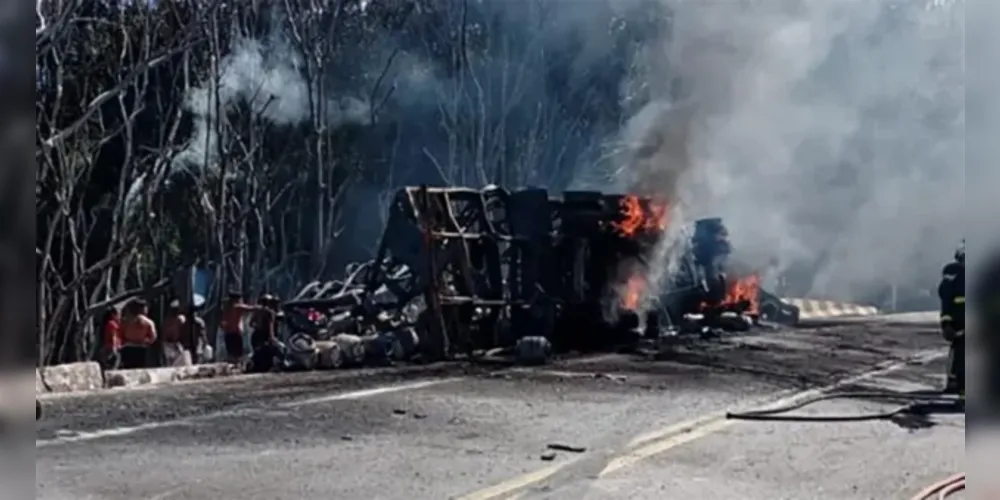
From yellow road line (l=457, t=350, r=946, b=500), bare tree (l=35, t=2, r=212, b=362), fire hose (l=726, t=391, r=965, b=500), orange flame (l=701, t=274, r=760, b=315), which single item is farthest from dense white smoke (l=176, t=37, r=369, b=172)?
fire hose (l=726, t=391, r=965, b=500)

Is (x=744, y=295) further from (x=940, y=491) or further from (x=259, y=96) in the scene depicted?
(x=940, y=491)

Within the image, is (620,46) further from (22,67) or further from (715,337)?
(22,67)

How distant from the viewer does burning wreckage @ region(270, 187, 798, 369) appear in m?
10.8

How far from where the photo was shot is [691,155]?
13.0 m

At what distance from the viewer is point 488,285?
36.4 feet

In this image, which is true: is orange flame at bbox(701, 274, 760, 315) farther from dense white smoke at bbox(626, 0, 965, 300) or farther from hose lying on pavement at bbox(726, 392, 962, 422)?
hose lying on pavement at bbox(726, 392, 962, 422)

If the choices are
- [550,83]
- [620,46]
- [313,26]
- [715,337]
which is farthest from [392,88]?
[715,337]

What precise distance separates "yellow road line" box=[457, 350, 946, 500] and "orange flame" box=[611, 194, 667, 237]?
400 cm

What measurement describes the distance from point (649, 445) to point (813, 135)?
6776 millimetres

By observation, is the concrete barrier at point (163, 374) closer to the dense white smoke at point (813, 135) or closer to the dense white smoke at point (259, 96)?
the dense white smoke at point (259, 96)

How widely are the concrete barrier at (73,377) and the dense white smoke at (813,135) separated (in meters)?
5.46

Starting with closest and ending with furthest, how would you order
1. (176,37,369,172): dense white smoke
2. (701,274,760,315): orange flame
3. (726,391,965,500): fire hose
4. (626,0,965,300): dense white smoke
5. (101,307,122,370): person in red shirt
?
(726,391,965,500): fire hose < (626,0,965,300): dense white smoke < (101,307,122,370): person in red shirt < (176,37,369,172): dense white smoke < (701,274,760,315): orange flame

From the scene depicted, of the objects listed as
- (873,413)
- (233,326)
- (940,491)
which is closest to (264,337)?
(233,326)

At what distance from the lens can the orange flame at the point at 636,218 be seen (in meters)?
11.8
